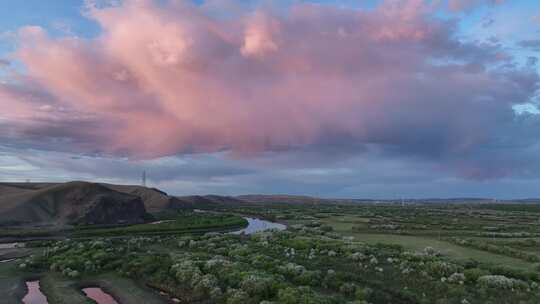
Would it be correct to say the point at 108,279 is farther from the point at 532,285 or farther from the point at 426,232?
the point at 426,232

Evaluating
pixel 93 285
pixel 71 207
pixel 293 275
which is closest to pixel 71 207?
pixel 71 207

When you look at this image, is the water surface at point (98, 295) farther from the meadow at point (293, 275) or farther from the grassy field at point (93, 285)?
the meadow at point (293, 275)

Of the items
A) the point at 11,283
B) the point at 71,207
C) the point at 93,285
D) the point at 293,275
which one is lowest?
the point at 11,283

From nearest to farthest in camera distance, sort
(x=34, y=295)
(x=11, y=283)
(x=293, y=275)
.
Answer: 1. (x=34, y=295)
2. (x=293, y=275)
3. (x=11, y=283)

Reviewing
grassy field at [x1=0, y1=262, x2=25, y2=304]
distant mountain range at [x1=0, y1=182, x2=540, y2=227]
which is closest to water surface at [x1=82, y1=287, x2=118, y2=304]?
grassy field at [x1=0, y1=262, x2=25, y2=304]

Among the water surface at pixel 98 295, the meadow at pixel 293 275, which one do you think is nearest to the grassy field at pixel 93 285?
the meadow at pixel 293 275

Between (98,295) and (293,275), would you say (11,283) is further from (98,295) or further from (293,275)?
(293,275)

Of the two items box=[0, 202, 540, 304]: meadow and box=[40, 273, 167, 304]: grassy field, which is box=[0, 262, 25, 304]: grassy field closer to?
box=[0, 202, 540, 304]: meadow

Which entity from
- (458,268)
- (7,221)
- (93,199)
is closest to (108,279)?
(458,268)
